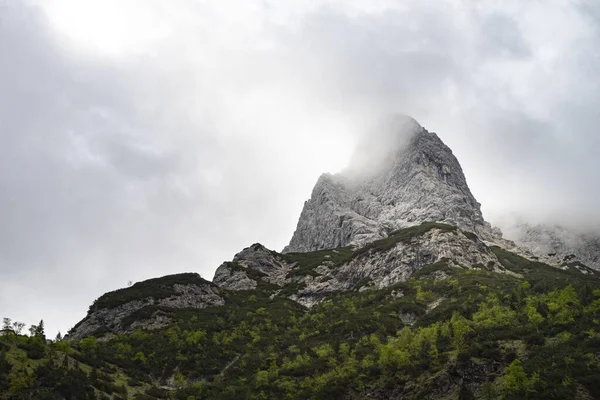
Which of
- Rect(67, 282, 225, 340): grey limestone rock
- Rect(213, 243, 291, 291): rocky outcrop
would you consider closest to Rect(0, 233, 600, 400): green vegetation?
Rect(67, 282, 225, 340): grey limestone rock

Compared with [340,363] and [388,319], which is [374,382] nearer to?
[340,363]

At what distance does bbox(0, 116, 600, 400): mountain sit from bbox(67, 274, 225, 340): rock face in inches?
21.6

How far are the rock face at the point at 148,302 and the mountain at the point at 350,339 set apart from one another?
1.80ft

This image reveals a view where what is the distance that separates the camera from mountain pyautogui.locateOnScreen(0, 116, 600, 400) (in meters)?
61.9

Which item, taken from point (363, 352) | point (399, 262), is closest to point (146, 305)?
point (363, 352)

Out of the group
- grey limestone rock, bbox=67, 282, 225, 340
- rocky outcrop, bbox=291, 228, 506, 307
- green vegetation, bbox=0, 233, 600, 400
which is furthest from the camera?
rocky outcrop, bbox=291, 228, 506, 307

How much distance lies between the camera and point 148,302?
136000mm

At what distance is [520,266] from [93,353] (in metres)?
144

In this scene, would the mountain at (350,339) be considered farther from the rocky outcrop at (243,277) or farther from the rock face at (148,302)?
the rocky outcrop at (243,277)

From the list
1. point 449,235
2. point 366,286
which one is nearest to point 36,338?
point 366,286

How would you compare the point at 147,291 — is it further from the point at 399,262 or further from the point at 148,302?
the point at 399,262

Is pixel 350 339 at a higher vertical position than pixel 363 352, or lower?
higher

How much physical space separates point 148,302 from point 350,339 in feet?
213

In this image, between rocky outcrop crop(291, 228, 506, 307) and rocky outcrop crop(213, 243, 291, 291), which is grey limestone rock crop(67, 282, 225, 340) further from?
rocky outcrop crop(291, 228, 506, 307)
